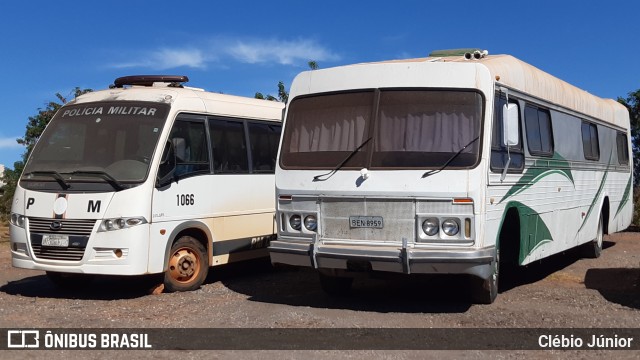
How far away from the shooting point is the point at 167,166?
10.0 m

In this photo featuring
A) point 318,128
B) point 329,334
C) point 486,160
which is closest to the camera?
point 329,334

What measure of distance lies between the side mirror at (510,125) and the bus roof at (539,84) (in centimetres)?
32

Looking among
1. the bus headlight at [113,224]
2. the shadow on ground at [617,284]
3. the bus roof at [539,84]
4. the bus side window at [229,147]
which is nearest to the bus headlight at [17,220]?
the bus headlight at [113,224]

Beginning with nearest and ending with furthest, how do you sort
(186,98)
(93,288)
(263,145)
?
(186,98) < (93,288) < (263,145)

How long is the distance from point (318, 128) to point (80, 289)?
453cm

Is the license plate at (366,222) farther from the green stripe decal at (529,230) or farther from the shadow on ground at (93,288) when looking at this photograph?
the shadow on ground at (93,288)

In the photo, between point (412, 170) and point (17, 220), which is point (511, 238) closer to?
point (412, 170)

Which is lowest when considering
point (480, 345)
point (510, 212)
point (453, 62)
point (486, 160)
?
point (480, 345)

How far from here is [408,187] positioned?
8.24 m

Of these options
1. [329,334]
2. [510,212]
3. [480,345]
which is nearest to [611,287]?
[510,212]

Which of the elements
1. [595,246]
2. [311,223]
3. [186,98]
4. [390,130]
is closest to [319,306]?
[311,223]

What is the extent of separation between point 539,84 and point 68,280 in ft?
24.1

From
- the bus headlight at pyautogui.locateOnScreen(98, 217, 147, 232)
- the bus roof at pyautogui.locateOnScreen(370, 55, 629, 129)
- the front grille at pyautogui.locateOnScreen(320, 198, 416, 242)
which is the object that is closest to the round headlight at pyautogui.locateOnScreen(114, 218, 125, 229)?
the bus headlight at pyautogui.locateOnScreen(98, 217, 147, 232)

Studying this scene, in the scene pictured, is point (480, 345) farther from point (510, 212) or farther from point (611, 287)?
point (611, 287)
